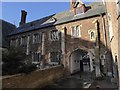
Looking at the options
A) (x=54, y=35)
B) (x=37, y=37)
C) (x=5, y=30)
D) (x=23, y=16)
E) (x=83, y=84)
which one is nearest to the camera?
(x=83, y=84)

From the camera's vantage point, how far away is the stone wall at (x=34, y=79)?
→ 30.3ft

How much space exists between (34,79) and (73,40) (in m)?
9.09

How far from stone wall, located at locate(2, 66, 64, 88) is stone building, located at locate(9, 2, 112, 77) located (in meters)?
3.56

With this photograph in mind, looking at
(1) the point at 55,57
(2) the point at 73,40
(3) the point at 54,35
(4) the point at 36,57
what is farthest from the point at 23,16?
(2) the point at 73,40

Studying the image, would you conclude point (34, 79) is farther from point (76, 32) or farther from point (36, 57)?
point (36, 57)

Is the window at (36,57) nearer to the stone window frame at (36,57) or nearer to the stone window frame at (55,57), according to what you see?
the stone window frame at (36,57)

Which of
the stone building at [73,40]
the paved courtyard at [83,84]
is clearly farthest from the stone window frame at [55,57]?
the paved courtyard at [83,84]

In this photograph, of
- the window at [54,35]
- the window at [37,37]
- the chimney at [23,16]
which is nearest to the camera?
the window at [54,35]

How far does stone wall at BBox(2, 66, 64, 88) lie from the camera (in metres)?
9.22

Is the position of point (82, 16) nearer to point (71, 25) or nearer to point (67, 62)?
point (71, 25)

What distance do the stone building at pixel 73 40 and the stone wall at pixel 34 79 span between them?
356cm

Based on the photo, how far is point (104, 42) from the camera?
54.5ft

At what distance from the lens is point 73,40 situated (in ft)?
63.2

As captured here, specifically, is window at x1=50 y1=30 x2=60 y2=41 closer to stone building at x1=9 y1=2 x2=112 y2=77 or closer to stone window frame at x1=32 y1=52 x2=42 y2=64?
stone building at x1=9 y1=2 x2=112 y2=77
